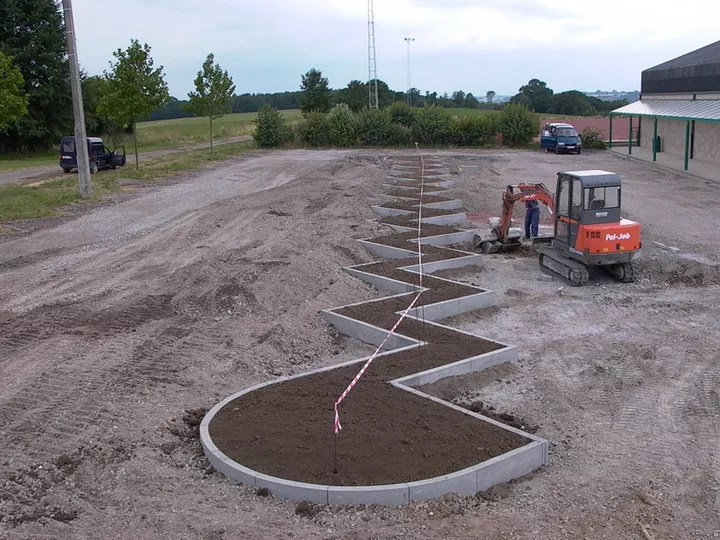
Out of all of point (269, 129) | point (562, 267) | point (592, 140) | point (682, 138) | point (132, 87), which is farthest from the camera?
point (269, 129)

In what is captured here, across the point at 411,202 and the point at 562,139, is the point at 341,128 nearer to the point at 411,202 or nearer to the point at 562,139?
the point at 562,139

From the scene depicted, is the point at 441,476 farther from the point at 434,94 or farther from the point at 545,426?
the point at 434,94

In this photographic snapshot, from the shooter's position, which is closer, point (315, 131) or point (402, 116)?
point (315, 131)

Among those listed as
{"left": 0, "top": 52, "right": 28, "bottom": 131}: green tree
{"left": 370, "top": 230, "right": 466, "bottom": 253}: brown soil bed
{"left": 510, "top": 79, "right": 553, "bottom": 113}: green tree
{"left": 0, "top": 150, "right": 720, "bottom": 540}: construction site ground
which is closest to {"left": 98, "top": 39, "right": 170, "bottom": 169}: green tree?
{"left": 0, "top": 52, "right": 28, "bottom": 131}: green tree

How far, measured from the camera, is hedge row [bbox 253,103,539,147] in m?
49.0

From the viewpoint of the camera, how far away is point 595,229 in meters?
14.3

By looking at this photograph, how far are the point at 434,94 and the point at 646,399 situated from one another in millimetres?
121578

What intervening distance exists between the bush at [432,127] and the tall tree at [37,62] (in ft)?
77.5

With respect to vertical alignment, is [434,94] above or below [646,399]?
above

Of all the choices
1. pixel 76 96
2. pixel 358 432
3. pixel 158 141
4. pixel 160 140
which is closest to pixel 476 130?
pixel 158 141

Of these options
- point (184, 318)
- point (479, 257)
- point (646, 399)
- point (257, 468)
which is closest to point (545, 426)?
point (646, 399)

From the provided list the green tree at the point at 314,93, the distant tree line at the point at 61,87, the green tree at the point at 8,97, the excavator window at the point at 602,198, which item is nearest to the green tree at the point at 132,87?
the distant tree line at the point at 61,87

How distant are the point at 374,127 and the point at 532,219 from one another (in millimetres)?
33634

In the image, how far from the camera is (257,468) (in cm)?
746
